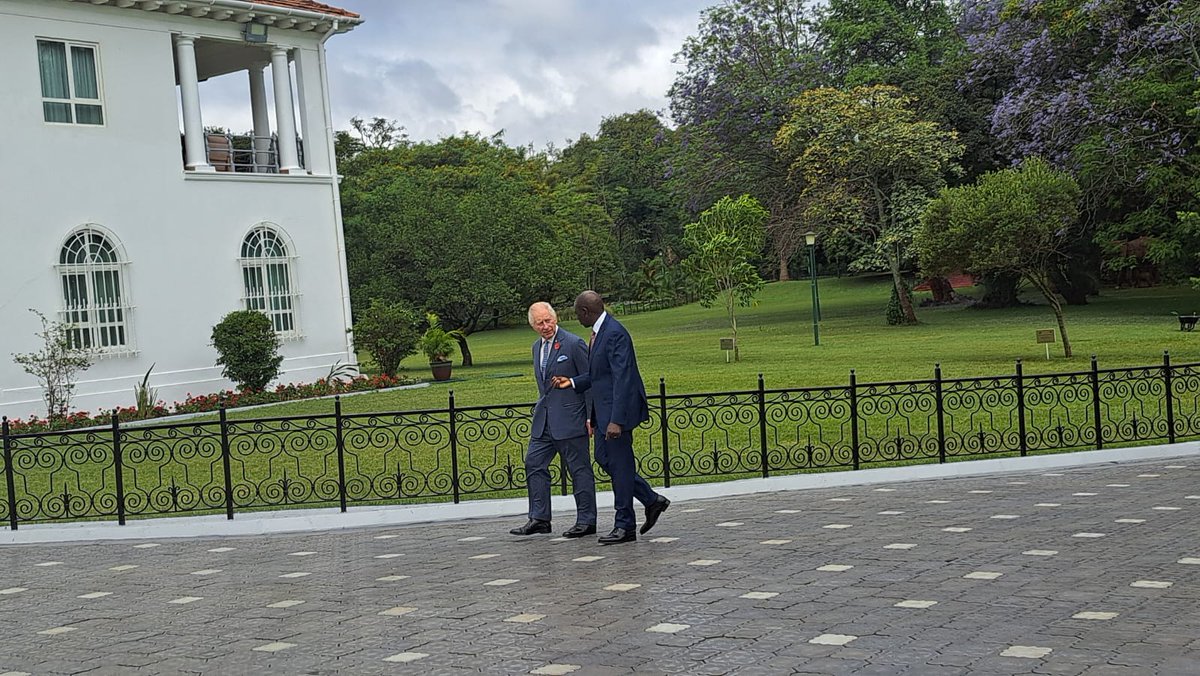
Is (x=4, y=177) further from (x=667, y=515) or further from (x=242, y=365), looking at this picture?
(x=667, y=515)

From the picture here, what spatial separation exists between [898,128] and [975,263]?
51.1ft

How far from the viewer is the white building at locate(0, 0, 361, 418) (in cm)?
2261

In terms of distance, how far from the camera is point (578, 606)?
7535 mm

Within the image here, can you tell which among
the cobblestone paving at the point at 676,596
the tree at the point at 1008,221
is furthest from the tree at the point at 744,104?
the cobblestone paving at the point at 676,596

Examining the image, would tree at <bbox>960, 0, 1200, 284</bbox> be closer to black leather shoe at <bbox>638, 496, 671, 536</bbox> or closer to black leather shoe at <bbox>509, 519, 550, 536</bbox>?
black leather shoe at <bbox>638, 496, 671, 536</bbox>

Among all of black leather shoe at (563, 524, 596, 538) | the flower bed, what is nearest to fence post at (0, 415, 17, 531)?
black leather shoe at (563, 524, 596, 538)

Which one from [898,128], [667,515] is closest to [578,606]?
[667,515]

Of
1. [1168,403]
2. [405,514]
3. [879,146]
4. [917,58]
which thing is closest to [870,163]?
[879,146]

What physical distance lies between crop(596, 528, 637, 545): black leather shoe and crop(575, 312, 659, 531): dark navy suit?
36mm

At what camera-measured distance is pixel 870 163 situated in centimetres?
4141

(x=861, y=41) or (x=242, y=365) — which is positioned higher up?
(x=861, y=41)

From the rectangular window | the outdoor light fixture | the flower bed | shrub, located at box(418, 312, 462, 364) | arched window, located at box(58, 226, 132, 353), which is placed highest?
the outdoor light fixture

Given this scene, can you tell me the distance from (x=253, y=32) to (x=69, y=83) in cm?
418

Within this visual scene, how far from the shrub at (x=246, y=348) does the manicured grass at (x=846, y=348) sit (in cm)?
132
